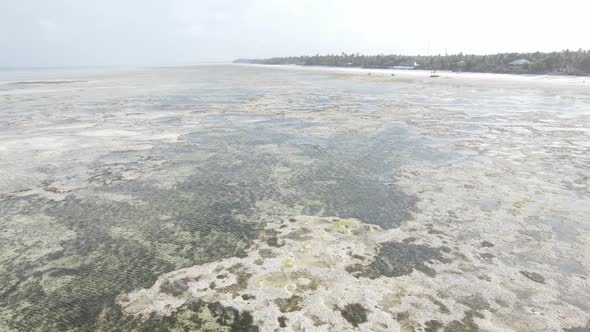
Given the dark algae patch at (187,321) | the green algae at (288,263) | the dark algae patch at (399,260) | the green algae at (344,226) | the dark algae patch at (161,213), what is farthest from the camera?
the green algae at (344,226)

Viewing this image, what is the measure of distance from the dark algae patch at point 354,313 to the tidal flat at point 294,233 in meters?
0.02

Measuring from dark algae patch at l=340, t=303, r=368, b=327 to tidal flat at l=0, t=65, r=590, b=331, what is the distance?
2cm

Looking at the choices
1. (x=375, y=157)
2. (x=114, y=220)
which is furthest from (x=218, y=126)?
(x=114, y=220)

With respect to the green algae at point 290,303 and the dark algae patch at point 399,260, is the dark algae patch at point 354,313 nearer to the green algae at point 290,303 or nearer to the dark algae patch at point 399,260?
the green algae at point 290,303

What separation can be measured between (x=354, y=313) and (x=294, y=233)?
195 centimetres

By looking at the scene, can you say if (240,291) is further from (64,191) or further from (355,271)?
(64,191)

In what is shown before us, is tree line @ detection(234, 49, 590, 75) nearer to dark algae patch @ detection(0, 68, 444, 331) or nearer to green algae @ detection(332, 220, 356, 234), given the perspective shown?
dark algae patch @ detection(0, 68, 444, 331)

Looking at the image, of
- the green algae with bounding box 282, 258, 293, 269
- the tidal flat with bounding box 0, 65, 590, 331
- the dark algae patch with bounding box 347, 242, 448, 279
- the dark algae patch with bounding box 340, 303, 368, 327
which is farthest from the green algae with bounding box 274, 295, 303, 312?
the dark algae patch with bounding box 347, 242, 448, 279

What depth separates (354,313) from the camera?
3.59 meters

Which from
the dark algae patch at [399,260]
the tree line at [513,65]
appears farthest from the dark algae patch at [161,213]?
the tree line at [513,65]

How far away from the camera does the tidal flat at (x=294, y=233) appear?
144 inches

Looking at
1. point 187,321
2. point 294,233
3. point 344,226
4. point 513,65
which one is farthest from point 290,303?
point 513,65

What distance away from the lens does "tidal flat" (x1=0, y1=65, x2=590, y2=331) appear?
12.0 ft

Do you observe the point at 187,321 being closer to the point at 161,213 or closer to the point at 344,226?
the point at 344,226
